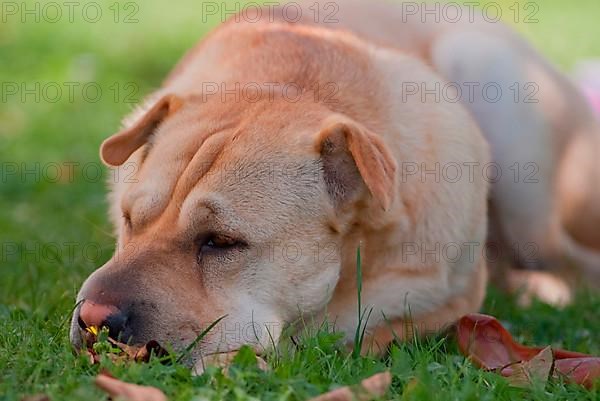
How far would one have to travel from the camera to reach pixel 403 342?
3.81 metres

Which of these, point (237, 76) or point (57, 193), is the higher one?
point (237, 76)

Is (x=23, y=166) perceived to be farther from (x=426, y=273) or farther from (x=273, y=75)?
(x=426, y=273)

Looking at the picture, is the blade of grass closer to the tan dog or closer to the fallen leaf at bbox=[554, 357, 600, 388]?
the tan dog

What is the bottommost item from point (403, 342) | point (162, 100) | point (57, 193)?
point (57, 193)

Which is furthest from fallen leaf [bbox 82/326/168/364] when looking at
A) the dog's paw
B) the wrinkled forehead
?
the dog's paw

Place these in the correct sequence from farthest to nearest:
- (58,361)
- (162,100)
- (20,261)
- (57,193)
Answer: (57,193) < (20,261) < (162,100) < (58,361)

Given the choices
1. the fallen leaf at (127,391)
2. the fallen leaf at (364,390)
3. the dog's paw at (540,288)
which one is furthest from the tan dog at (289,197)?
the dog's paw at (540,288)

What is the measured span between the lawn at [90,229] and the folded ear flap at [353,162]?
532 millimetres

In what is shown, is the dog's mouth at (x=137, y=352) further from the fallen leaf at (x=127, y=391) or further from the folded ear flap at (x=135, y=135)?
the folded ear flap at (x=135, y=135)

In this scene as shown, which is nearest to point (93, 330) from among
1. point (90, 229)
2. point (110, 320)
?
point (110, 320)

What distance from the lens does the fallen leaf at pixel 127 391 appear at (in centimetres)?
281

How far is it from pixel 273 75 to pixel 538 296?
2020mm

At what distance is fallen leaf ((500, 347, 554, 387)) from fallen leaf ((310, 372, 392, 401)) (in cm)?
52

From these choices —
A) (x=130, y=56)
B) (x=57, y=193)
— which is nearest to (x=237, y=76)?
(x=57, y=193)
